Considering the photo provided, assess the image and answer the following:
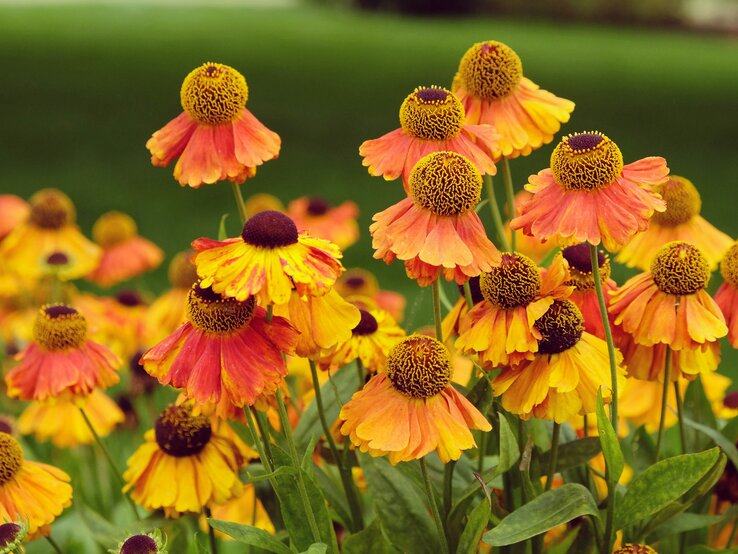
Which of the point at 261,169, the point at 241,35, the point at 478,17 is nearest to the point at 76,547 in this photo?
the point at 261,169

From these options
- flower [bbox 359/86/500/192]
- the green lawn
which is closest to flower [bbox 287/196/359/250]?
flower [bbox 359/86/500/192]

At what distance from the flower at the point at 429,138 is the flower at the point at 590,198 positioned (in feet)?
0.27

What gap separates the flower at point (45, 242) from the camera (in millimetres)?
2178

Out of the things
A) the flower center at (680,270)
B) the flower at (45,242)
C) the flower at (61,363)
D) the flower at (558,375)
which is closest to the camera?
the flower at (558,375)

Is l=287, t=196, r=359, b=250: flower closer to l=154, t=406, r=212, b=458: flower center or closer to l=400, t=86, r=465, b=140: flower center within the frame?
l=154, t=406, r=212, b=458: flower center

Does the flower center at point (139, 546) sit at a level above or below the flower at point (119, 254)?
above

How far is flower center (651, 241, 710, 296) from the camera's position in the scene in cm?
113

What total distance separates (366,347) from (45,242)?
1.27m

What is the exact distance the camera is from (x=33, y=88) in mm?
7797

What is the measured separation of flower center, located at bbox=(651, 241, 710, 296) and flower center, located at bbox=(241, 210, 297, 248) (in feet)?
1.33

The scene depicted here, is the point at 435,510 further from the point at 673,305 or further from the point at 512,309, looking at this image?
the point at 673,305

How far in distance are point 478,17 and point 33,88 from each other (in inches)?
256

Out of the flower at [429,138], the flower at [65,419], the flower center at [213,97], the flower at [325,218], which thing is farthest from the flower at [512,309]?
the flower at [325,218]

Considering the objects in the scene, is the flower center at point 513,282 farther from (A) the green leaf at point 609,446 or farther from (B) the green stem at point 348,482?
(B) the green stem at point 348,482
